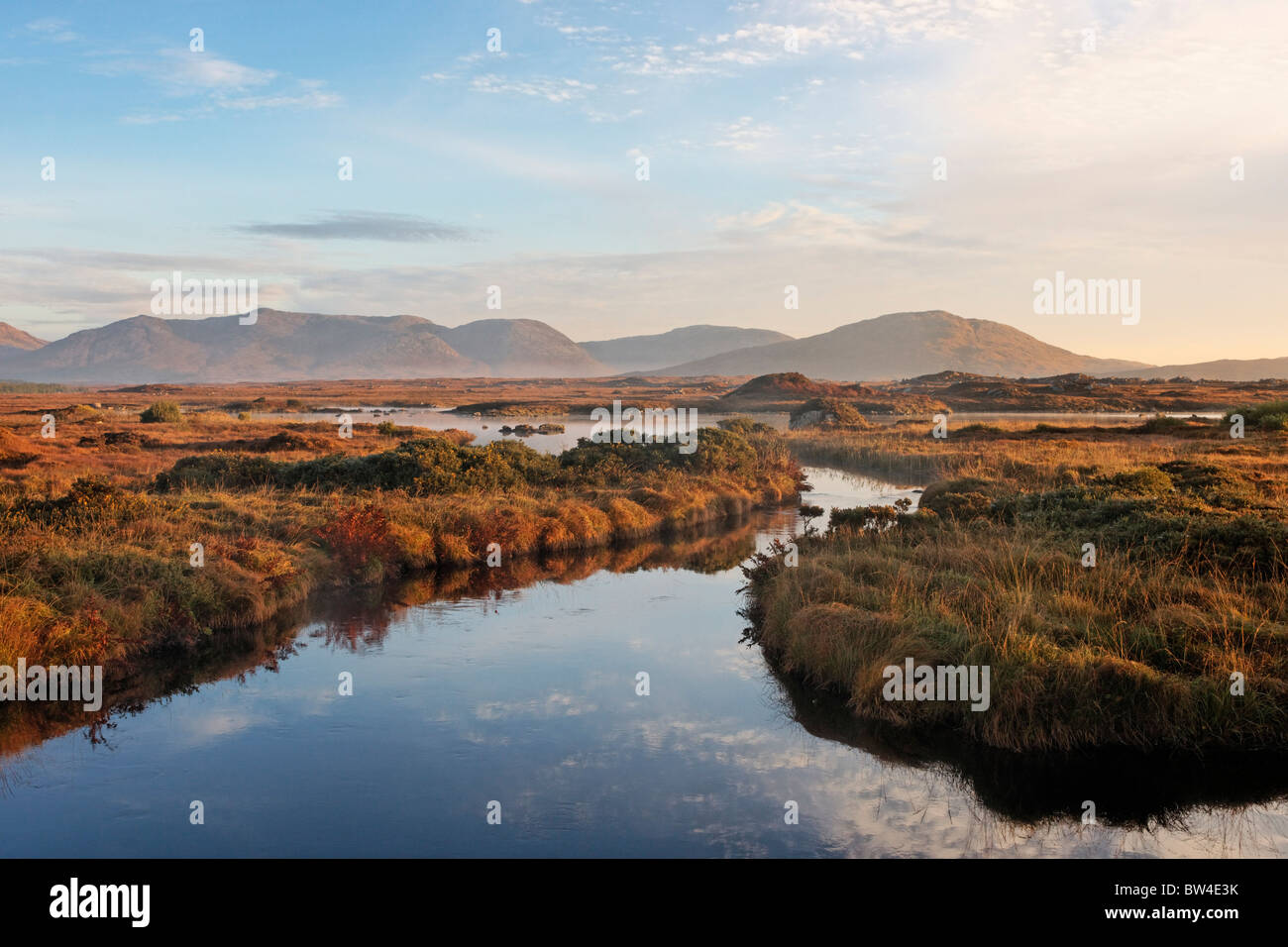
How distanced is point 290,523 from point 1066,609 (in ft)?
55.1

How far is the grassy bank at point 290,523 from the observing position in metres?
14.3

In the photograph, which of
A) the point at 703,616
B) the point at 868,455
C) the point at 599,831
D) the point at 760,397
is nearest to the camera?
the point at 599,831

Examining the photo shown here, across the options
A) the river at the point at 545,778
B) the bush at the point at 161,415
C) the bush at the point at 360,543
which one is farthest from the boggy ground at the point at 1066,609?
the bush at the point at 161,415

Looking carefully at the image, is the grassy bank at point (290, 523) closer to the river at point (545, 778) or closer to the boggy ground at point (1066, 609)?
the river at point (545, 778)

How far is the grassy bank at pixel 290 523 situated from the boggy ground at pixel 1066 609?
27.3 feet

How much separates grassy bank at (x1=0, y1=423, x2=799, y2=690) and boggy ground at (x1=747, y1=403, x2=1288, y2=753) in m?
8.34

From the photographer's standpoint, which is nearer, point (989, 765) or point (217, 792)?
point (217, 792)

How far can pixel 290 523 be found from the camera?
2105 cm

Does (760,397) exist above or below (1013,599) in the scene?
above

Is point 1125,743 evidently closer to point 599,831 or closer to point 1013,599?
point 1013,599

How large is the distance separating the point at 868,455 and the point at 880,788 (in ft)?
125

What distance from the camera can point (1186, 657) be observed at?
1162 cm

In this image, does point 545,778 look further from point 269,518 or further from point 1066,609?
point 269,518
